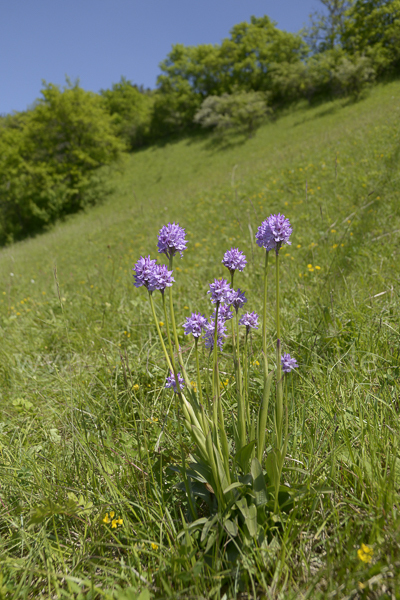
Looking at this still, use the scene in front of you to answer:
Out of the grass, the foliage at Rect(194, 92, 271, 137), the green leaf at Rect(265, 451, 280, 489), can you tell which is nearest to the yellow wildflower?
the grass

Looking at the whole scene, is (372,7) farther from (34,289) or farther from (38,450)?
(38,450)

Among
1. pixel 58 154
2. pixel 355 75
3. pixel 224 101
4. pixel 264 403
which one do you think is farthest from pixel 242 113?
pixel 264 403

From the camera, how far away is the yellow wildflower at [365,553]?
0.97 meters

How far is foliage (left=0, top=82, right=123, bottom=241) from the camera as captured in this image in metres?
25.1

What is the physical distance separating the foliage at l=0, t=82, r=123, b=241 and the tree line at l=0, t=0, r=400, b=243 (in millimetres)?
76

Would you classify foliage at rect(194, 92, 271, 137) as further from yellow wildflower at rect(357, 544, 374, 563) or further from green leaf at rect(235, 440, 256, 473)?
yellow wildflower at rect(357, 544, 374, 563)

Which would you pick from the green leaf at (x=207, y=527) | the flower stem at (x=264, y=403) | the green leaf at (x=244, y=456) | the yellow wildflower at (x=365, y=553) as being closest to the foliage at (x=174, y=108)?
the flower stem at (x=264, y=403)

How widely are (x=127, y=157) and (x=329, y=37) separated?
2003 cm

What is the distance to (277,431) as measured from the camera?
125 cm

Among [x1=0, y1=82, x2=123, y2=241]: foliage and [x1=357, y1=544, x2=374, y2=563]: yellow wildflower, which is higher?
[x1=0, y1=82, x2=123, y2=241]: foliage

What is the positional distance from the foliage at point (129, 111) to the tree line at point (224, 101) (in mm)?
4349

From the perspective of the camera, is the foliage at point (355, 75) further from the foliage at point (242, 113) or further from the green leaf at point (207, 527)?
the green leaf at point (207, 527)

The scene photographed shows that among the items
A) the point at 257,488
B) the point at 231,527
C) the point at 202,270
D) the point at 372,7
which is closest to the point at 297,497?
the point at 257,488

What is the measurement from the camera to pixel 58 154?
2670 cm
